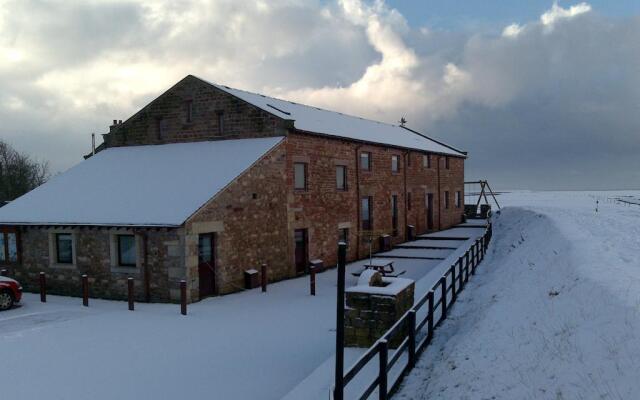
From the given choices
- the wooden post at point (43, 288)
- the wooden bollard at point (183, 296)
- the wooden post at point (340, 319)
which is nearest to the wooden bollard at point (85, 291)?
the wooden post at point (43, 288)

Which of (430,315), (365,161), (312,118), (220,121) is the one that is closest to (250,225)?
(220,121)

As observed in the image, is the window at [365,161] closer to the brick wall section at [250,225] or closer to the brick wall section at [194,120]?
the brick wall section at [194,120]

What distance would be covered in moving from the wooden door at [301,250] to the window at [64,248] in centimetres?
812

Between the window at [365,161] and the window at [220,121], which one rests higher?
the window at [220,121]

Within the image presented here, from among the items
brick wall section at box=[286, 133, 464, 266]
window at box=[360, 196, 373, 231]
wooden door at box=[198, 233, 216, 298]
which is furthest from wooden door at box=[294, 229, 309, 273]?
window at box=[360, 196, 373, 231]

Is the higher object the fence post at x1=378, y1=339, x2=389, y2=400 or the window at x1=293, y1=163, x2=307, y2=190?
the window at x1=293, y1=163, x2=307, y2=190

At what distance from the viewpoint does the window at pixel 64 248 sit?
1638 centimetres

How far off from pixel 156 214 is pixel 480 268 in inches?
474

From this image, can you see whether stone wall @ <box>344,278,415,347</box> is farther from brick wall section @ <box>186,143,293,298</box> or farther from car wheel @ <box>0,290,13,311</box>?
car wheel @ <box>0,290,13,311</box>

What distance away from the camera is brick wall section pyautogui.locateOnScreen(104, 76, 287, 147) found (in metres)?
19.4

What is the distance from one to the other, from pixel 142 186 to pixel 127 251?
2.92 metres

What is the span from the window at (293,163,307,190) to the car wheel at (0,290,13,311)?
402 inches

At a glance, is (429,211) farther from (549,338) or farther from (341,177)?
(549,338)

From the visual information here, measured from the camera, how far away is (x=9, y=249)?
1759 cm
